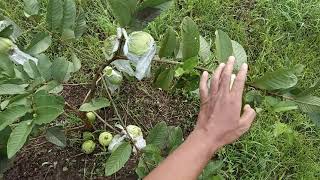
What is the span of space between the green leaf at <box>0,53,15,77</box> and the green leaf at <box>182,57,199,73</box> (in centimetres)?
50

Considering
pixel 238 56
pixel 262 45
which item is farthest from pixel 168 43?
pixel 262 45

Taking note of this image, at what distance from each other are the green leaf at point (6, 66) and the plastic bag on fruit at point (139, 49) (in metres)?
0.34

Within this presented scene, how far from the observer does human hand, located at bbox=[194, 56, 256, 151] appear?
128 centimetres

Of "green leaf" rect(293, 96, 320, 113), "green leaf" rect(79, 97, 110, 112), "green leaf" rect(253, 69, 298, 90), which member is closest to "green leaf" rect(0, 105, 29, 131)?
"green leaf" rect(79, 97, 110, 112)

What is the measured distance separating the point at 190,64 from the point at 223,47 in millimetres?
102

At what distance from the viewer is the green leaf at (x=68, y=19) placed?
1.61m

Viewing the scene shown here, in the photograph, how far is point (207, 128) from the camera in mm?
1319

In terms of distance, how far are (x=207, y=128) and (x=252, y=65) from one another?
1.12 metres

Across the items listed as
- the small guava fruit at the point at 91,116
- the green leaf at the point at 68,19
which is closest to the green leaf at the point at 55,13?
the green leaf at the point at 68,19

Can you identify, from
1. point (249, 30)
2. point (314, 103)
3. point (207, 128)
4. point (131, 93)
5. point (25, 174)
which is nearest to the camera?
point (207, 128)

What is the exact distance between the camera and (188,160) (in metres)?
1.30

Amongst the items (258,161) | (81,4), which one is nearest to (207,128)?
(258,161)

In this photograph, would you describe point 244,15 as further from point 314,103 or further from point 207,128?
point 207,128

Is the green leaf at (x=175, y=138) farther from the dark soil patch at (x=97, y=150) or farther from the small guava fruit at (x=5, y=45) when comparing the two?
the small guava fruit at (x=5, y=45)
